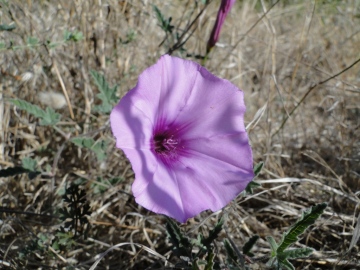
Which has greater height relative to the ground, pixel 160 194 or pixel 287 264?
pixel 160 194

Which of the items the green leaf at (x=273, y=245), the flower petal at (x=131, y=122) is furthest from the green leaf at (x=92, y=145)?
the green leaf at (x=273, y=245)

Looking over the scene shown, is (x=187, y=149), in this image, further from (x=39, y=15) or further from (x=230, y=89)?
(x=39, y=15)

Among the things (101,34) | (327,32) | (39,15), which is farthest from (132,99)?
(327,32)

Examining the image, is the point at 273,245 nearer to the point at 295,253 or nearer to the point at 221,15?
the point at 295,253

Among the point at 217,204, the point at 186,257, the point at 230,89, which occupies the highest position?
the point at 230,89

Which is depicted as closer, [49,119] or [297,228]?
[297,228]

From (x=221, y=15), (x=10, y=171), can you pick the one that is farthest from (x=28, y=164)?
(x=221, y=15)
